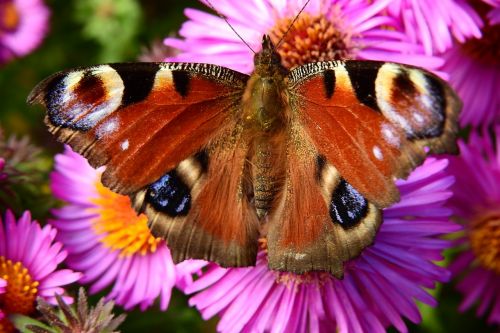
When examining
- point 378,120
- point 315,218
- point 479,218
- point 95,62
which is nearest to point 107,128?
point 315,218

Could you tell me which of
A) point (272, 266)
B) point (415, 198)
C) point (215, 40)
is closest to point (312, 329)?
point (272, 266)

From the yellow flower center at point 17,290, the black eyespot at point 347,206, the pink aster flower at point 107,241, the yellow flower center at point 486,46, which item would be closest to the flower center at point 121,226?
the pink aster flower at point 107,241

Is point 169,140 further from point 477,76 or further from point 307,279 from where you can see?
point 477,76

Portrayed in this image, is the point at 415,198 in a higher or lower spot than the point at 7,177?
lower

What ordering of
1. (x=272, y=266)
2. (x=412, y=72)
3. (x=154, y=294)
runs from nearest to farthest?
(x=412, y=72) → (x=272, y=266) → (x=154, y=294)

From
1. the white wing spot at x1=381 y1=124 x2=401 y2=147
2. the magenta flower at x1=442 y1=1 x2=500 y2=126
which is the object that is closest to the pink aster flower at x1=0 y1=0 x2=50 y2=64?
the magenta flower at x1=442 y1=1 x2=500 y2=126

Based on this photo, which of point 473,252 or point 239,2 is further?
point 473,252

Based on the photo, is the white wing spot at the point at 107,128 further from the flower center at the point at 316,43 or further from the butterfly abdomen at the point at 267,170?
the flower center at the point at 316,43

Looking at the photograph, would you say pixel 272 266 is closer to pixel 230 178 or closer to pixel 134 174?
pixel 230 178
